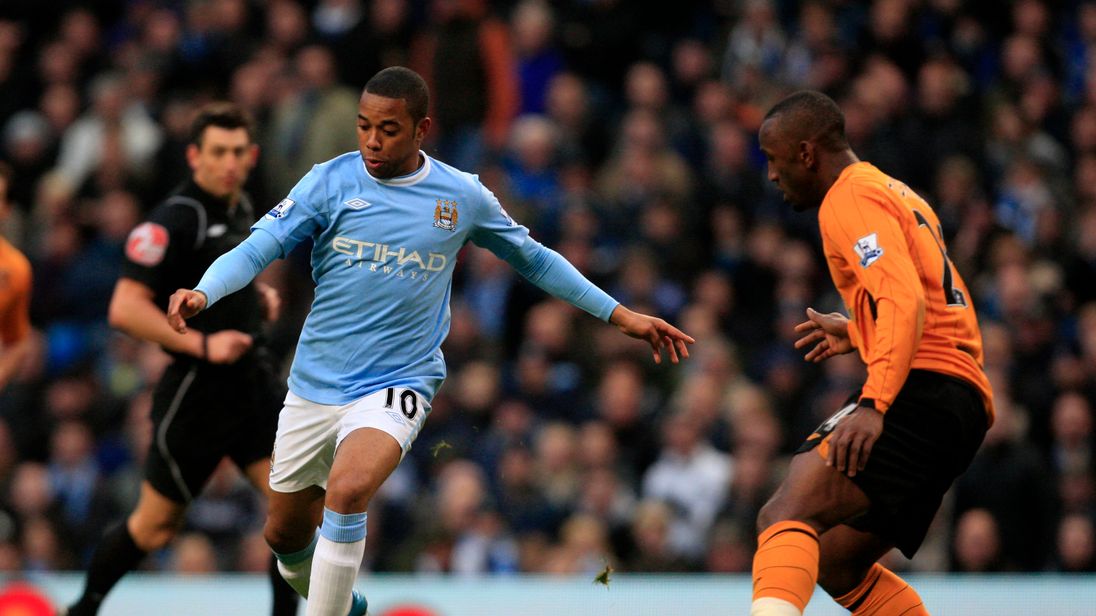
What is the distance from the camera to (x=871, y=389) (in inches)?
215

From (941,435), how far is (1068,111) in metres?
7.65

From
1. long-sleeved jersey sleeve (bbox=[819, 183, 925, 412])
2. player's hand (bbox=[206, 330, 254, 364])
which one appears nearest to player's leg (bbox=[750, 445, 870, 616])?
long-sleeved jersey sleeve (bbox=[819, 183, 925, 412])

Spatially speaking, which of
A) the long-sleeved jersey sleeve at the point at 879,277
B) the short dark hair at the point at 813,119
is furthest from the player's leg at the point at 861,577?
the short dark hair at the point at 813,119

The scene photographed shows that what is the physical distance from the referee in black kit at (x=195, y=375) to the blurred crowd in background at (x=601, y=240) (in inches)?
120

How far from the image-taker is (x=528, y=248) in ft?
20.8

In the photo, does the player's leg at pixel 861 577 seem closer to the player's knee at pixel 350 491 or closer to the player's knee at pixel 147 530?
the player's knee at pixel 350 491

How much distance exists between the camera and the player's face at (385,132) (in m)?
5.87

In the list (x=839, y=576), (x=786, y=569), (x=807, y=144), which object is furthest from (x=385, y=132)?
(x=839, y=576)

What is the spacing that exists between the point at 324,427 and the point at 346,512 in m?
0.45

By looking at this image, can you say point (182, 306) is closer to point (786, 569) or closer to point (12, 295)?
point (786, 569)

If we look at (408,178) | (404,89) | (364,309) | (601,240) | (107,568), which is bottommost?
(107,568)

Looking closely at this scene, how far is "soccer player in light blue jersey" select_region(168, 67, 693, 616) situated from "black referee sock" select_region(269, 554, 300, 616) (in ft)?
2.57

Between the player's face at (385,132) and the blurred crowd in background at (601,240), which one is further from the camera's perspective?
the blurred crowd in background at (601,240)

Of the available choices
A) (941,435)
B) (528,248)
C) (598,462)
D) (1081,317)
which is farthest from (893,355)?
(1081,317)
